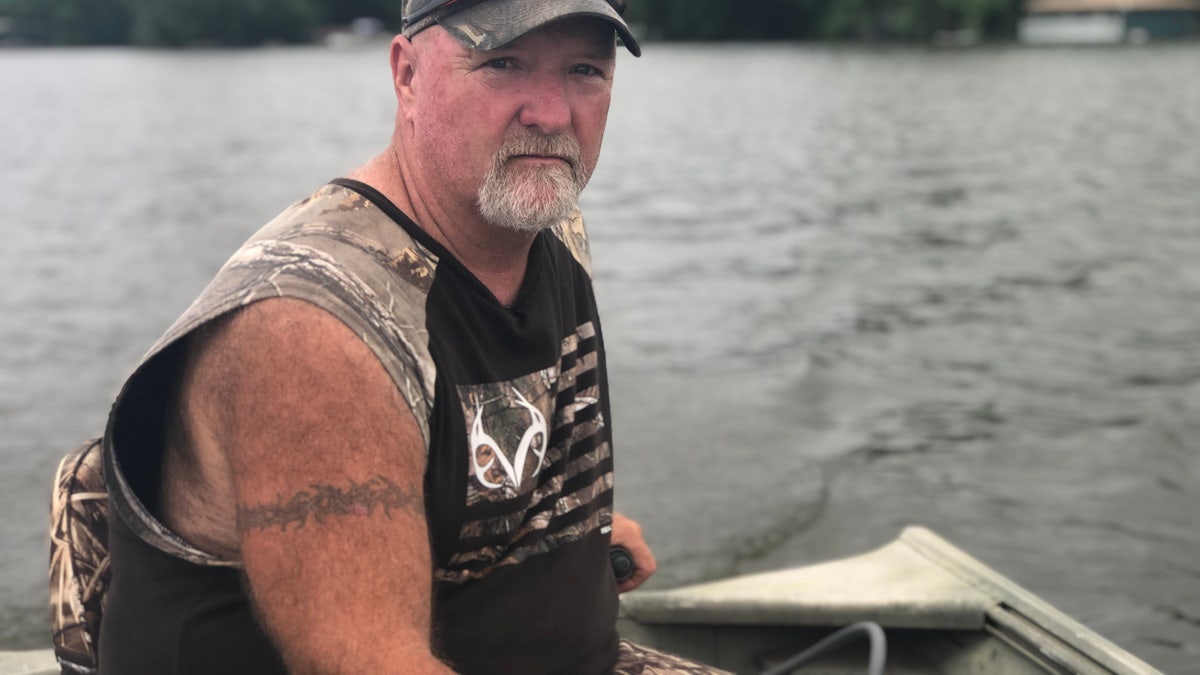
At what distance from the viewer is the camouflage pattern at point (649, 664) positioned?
308 cm

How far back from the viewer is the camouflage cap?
2.44 m

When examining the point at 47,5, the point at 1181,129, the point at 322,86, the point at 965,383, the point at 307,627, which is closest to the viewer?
the point at 307,627

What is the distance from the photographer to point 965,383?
12.0 m

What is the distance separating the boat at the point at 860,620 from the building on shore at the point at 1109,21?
91.8 m

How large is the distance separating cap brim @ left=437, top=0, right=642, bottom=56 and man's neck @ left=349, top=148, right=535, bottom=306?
11.9 inches

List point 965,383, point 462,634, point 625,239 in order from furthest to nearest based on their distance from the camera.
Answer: point 625,239 → point 965,383 → point 462,634

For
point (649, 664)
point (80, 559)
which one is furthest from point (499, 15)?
point (649, 664)

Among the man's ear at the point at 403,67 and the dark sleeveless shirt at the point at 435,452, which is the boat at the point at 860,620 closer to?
the dark sleeveless shirt at the point at 435,452

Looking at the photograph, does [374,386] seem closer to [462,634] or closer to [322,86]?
[462,634]

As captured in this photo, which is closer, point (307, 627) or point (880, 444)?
point (307, 627)

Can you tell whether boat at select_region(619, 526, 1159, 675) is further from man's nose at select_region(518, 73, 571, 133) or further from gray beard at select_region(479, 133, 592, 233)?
man's nose at select_region(518, 73, 571, 133)

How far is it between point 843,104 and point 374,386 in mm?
42814

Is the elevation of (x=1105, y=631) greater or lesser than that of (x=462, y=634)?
lesser

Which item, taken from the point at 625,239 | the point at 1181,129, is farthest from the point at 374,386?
the point at 1181,129
